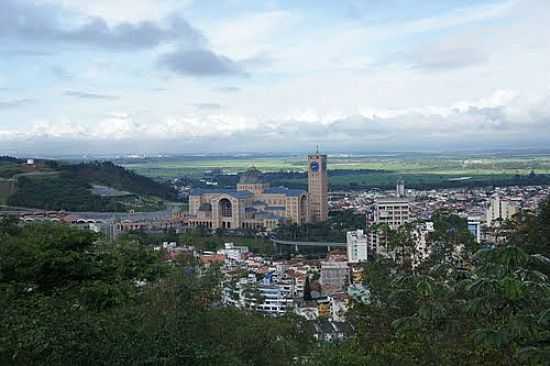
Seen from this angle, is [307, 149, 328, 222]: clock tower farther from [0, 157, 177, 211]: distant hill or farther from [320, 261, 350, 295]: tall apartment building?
[320, 261, 350, 295]: tall apartment building

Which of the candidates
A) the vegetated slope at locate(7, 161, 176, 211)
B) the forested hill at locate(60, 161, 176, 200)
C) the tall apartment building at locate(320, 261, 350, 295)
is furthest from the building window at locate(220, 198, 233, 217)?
the tall apartment building at locate(320, 261, 350, 295)

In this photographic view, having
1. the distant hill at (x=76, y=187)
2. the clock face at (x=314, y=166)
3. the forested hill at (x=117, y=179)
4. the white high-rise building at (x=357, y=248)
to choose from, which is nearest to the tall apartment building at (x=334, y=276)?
the white high-rise building at (x=357, y=248)

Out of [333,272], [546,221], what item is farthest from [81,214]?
[546,221]

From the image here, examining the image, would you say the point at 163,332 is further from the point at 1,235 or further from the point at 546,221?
the point at 546,221

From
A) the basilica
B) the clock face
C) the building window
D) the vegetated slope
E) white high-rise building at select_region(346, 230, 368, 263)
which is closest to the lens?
white high-rise building at select_region(346, 230, 368, 263)


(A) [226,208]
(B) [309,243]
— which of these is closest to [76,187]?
(A) [226,208]

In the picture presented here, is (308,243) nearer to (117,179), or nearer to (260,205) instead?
(260,205)
